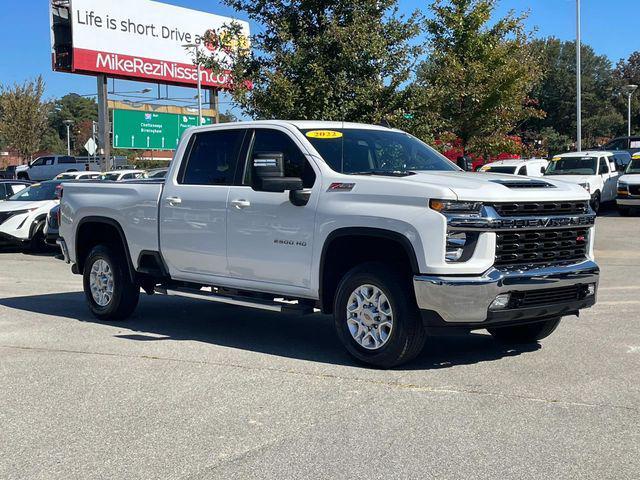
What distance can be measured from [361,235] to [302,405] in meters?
1.53

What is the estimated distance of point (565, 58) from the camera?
6284 centimetres

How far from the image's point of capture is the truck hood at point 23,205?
17047 mm

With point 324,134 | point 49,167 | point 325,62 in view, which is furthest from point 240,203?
point 49,167

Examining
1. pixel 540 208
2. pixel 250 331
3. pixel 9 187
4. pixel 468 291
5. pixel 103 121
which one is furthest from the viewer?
pixel 103 121

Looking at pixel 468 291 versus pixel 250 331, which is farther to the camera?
pixel 250 331

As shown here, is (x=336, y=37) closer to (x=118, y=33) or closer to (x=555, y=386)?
(x=555, y=386)

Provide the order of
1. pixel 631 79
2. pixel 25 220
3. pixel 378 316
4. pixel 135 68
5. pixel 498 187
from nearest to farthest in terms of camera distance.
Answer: pixel 498 187
pixel 378 316
pixel 25 220
pixel 135 68
pixel 631 79

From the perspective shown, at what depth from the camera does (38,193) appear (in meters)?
17.9

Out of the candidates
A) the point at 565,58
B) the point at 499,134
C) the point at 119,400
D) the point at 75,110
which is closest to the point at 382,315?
the point at 119,400

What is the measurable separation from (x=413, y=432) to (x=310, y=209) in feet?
7.84

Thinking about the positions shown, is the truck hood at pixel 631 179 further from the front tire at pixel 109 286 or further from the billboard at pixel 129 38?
the front tire at pixel 109 286

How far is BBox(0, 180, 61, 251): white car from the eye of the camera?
55.3 feet

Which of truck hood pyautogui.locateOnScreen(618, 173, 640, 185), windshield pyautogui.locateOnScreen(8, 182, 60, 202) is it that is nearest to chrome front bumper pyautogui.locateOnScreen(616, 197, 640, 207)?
truck hood pyautogui.locateOnScreen(618, 173, 640, 185)

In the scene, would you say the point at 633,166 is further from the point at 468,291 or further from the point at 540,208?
the point at 468,291
